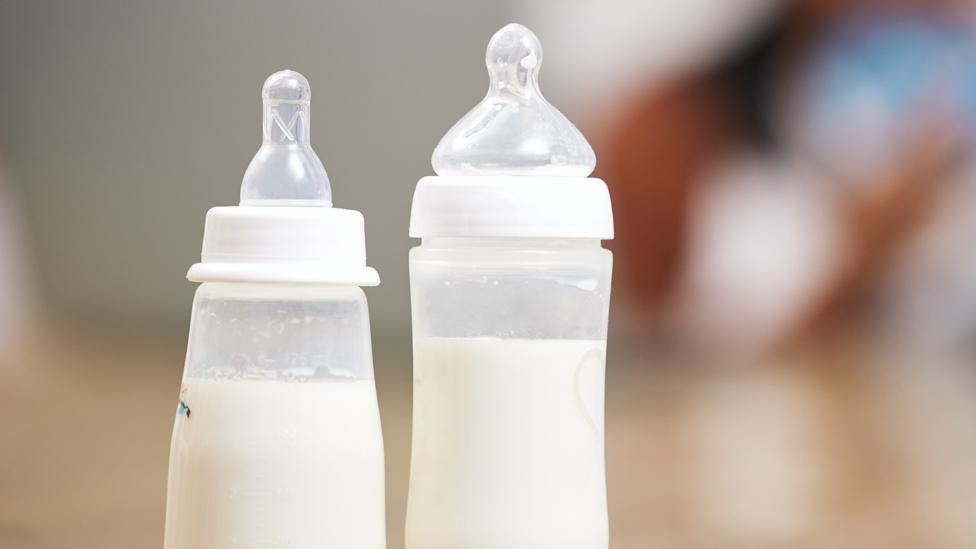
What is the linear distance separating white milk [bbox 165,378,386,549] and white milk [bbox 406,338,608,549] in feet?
0.30

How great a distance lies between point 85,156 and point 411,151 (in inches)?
27.3

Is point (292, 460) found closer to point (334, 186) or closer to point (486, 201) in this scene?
point (486, 201)

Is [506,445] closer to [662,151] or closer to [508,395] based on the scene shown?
[508,395]

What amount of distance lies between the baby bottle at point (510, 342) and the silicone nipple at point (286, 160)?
10cm

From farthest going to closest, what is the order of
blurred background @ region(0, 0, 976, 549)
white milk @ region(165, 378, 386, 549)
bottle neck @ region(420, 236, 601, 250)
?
blurred background @ region(0, 0, 976, 549) → bottle neck @ region(420, 236, 601, 250) → white milk @ region(165, 378, 386, 549)

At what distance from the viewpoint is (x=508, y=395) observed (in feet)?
3.15

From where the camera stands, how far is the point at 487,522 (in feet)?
3.15

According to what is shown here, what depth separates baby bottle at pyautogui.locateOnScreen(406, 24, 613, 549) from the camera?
0.96 metres

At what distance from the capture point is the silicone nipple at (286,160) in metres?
0.93

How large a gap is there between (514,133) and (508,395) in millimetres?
208

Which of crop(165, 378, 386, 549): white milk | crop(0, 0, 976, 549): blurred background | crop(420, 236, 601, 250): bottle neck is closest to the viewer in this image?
crop(165, 378, 386, 549): white milk

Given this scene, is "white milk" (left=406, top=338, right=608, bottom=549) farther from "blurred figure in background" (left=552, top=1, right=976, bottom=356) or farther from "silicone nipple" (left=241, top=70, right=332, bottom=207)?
"blurred figure in background" (left=552, top=1, right=976, bottom=356)

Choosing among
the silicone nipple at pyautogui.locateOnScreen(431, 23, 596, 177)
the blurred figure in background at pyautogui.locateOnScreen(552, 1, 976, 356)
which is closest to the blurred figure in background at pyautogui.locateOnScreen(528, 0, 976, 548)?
the blurred figure in background at pyautogui.locateOnScreen(552, 1, 976, 356)

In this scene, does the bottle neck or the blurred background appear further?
the blurred background
